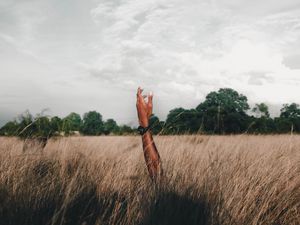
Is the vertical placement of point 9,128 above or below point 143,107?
below

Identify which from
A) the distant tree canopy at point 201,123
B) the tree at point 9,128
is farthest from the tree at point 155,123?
the tree at point 9,128

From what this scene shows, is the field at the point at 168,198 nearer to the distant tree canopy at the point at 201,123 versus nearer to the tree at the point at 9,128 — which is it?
the distant tree canopy at the point at 201,123

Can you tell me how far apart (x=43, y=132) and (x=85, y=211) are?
4772 mm

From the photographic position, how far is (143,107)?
3021mm

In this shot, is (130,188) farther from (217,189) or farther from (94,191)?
(217,189)

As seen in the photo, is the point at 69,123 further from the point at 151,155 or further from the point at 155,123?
the point at 151,155

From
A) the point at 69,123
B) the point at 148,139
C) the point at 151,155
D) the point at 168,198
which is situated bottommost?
the point at 168,198

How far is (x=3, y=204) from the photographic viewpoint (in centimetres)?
238

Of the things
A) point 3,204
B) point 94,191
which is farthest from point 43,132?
point 3,204

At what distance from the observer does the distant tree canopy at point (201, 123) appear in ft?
16.9

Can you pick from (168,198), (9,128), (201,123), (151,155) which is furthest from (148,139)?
(9,128)

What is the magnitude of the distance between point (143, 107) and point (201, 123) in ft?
9.24

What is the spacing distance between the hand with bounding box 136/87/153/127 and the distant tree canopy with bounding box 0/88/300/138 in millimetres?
127

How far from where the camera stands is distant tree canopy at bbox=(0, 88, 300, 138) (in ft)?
16.9
